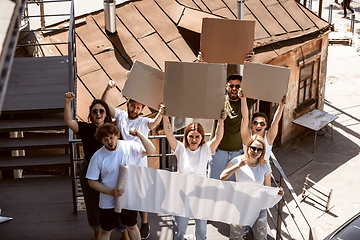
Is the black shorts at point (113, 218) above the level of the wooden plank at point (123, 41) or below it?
below

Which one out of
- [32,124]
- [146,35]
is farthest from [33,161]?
[146,35]

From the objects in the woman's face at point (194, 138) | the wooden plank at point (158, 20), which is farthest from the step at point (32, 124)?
the wooden plank at point (158, 20)

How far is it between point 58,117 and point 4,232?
1820 mm

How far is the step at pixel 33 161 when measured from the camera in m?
6.36

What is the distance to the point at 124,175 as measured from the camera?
184 inches

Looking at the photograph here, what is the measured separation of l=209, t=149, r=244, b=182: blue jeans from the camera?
5.49 metres

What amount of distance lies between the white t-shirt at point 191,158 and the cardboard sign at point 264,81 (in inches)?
33.6

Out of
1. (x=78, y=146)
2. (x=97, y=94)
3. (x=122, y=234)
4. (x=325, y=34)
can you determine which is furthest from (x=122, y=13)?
(x=122, y=234)

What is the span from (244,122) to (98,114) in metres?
1.60

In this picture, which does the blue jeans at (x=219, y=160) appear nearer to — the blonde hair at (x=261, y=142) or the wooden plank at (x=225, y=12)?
the blonde hair at (x=261, y=142)

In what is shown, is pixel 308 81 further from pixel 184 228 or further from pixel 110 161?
pixel 110 161

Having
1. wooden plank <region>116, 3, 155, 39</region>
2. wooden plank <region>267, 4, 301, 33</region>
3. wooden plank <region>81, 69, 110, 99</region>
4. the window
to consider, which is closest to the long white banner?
wooden plank <region>81, 69, 110, 99</region>

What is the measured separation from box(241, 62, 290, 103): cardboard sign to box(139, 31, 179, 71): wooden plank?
222 inches

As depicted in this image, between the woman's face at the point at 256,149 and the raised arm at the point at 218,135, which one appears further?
the raised arm at the point at 218,135
